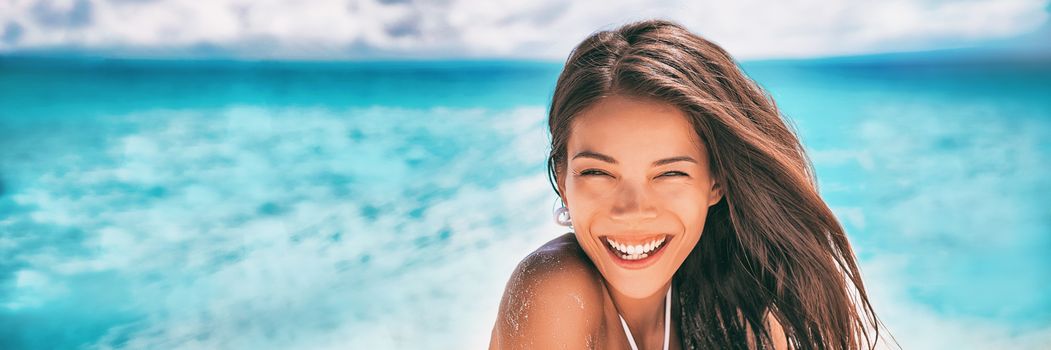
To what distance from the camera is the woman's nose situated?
77.1 inches

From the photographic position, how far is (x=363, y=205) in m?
8.34

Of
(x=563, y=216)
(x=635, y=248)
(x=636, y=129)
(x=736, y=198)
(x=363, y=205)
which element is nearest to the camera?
(x=636, y=129)

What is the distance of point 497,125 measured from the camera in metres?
11.5

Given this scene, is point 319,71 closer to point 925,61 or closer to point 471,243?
point 471,243

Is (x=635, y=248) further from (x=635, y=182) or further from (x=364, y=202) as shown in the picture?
(x=364, y=202)

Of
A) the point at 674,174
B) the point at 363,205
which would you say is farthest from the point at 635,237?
the point at 363,205

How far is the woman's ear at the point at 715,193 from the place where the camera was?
2.14m

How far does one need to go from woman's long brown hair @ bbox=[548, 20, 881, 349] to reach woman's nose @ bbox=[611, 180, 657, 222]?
200mm

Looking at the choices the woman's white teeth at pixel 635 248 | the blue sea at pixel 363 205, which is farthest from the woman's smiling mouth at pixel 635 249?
the blue sea at pixel 363 205

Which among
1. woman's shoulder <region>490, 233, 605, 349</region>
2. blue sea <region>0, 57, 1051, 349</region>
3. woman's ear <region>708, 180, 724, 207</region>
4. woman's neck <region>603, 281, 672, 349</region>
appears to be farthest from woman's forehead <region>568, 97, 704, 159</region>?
blue sea <region>0, 57, 1051, 349</region>

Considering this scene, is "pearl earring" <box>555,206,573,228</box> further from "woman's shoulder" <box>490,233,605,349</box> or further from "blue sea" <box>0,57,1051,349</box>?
"blue sea" <box>0,57,1051,349</box>

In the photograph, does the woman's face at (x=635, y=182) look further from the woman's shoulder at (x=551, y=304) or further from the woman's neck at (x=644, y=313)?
the woman's neck at (x=644, y=313)

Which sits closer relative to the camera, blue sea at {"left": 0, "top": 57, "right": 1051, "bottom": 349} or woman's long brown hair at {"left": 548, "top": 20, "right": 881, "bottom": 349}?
woman's long brown hair at {"left": 548, "top": 20, "right": 881, "bottom": 349}

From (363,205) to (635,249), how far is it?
257 inches
